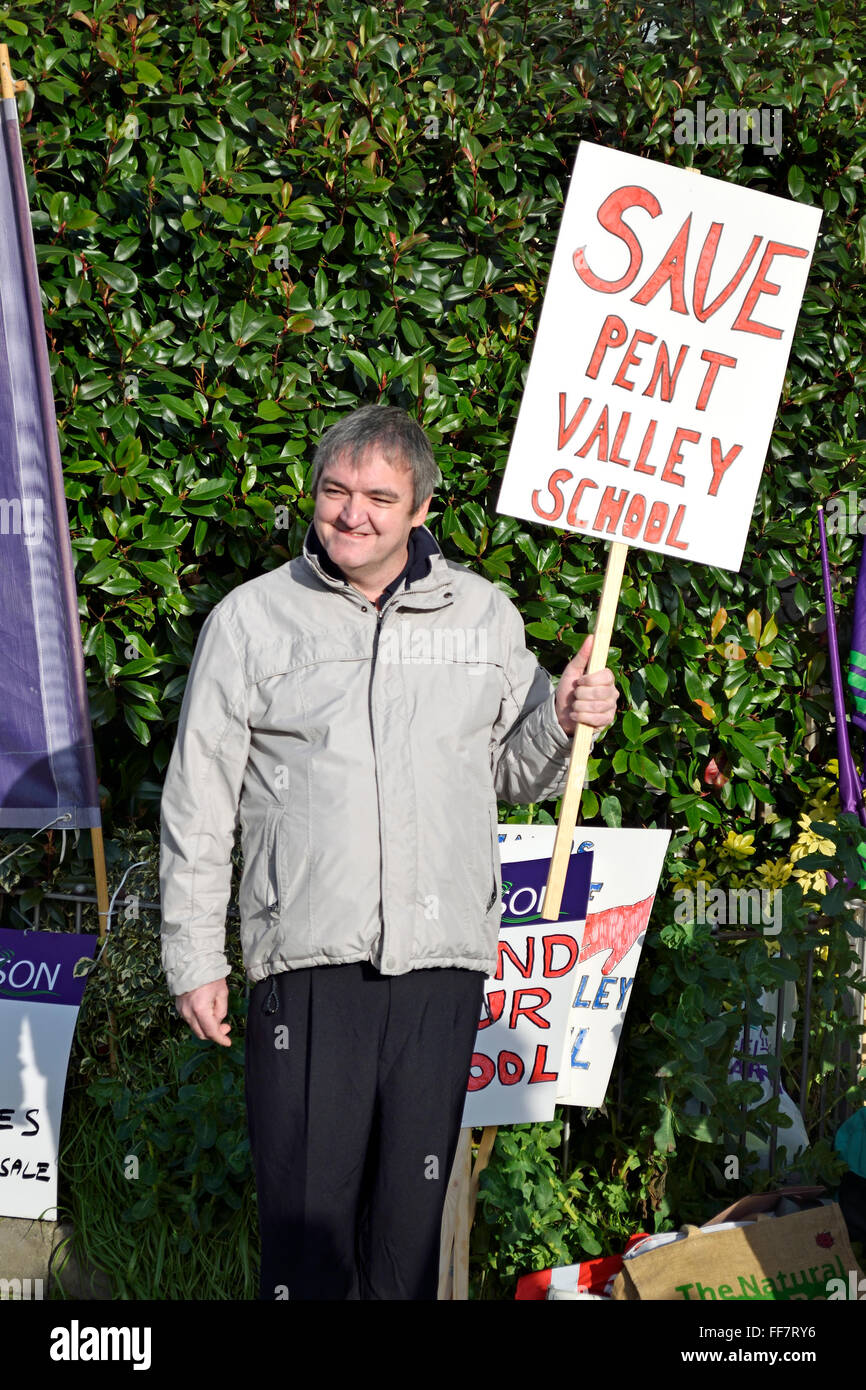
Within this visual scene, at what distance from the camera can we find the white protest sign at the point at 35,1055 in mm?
3266

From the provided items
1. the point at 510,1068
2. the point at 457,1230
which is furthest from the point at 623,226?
the point at 457,1230

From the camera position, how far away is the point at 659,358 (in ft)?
8.24

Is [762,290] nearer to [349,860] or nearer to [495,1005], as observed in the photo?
[349,860]

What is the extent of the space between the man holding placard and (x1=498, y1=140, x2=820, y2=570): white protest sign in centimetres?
30

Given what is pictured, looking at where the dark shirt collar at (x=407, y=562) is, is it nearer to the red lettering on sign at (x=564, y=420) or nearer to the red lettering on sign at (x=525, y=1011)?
the red lettering on sign at (x=564, y=420)

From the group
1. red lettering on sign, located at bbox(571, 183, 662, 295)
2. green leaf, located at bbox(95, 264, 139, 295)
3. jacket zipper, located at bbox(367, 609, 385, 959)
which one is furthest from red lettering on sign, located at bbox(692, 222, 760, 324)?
green leaf, located at bbox(95, 264, 139, 295)

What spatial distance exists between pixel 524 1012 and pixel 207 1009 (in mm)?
1097

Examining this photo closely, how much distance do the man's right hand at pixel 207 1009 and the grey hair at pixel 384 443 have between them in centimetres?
96

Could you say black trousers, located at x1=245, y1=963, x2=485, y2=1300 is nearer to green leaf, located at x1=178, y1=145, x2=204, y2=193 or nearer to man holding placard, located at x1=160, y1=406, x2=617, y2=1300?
man holding placard, located at x1=160, y1=406, x2=617, y2=1300

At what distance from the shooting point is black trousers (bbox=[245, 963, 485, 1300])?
87.7 inches

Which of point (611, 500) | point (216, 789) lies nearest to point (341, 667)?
point (216, 789)

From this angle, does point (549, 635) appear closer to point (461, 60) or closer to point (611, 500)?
point (611, 500)

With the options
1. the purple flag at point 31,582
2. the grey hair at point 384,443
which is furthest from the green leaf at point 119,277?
the grey hair at point 384,443

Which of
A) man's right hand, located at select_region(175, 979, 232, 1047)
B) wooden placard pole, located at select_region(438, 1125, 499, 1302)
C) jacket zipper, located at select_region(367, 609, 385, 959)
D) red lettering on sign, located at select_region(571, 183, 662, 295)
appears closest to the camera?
jacket zipper, located at select_region(367, 609, 385, 959)
